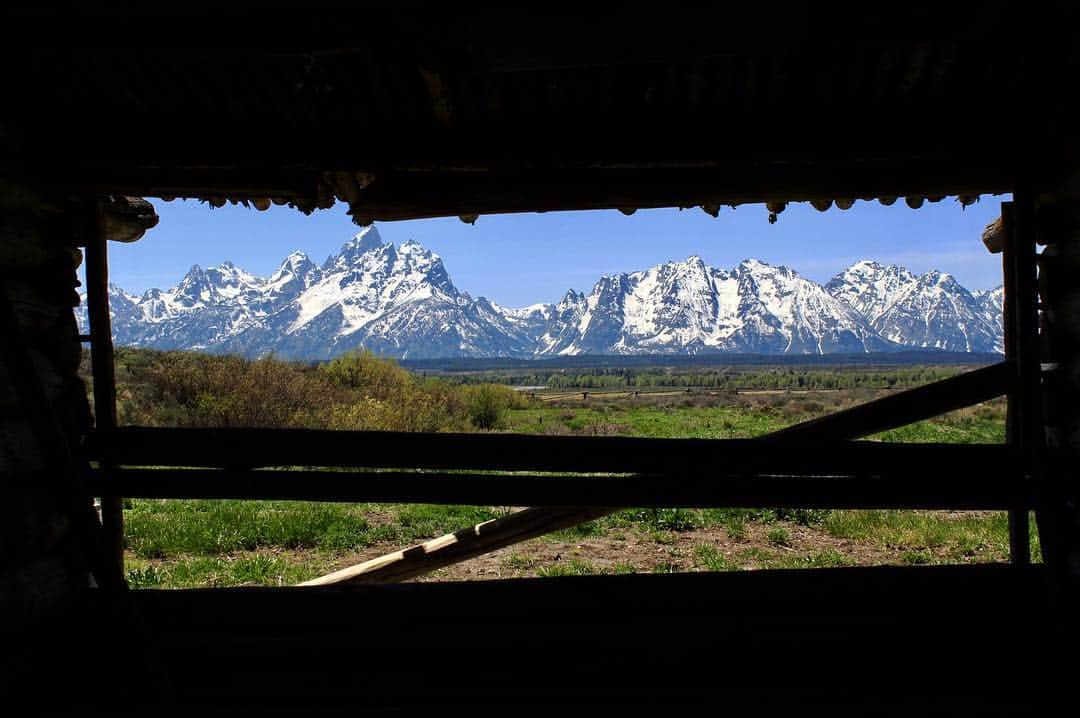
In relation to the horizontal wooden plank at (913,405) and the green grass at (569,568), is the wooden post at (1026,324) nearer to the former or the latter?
the horizontal wooden plank at (913,405)

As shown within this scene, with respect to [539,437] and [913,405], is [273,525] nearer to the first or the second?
[539,437]

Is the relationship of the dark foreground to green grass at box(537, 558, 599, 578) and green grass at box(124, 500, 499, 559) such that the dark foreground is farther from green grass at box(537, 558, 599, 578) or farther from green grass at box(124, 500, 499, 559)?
green grass at box(124, 500, 499, 559)

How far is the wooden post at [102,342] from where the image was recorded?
3939 mm

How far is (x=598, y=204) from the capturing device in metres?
3.91

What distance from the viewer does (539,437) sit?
3.47m

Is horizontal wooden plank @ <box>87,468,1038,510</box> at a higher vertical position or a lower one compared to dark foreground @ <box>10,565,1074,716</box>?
higher

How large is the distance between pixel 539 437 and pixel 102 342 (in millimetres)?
2703

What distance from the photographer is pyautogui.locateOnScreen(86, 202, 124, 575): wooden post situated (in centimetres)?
394

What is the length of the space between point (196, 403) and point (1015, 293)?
882 inches

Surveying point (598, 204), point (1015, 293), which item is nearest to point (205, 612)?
point (598, 204)

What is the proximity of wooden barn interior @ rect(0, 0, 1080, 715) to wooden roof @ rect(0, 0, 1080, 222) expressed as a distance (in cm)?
2

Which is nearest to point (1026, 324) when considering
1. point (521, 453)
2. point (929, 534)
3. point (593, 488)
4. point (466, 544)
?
point (593, 488)

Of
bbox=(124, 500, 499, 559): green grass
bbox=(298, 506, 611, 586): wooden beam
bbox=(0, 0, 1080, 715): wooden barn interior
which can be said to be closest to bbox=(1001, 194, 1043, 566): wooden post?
bbox=(0, 0, 1080, 715): wooden barn interior

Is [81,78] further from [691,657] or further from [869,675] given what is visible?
[869,675]
